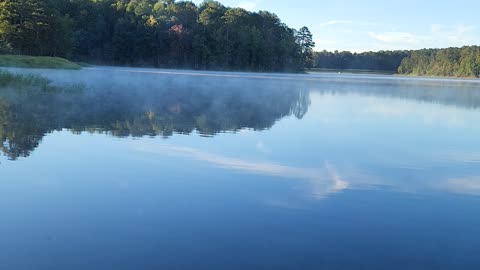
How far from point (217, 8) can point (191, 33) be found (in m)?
12.8

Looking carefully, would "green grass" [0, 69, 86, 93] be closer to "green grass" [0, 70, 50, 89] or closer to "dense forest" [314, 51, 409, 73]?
"green grass" [0, 70, 50, 89]

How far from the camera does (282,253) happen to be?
4.69 m

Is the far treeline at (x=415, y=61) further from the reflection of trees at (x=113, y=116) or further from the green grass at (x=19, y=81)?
the green grass at (x=19, y=81)

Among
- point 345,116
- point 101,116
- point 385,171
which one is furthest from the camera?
point 345,116

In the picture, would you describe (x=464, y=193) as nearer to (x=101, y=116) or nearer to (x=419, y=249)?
(x=419, y=249)

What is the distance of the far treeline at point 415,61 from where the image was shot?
379 feet

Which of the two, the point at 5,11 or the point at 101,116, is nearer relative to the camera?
the point at 101,116

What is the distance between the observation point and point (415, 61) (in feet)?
438

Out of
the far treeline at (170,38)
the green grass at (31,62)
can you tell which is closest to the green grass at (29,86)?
the green grass at (31,62)

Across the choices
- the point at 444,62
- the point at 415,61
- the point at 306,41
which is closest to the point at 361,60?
the point at 415,61

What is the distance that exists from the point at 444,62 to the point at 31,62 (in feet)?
351

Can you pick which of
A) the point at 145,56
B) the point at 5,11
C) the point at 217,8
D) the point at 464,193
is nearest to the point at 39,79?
the point at 464,193

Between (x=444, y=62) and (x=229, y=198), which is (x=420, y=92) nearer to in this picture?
(x=229, y=198)

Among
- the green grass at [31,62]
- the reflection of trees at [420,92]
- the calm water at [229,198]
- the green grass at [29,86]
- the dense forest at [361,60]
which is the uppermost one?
the dense forest at [361,60]
